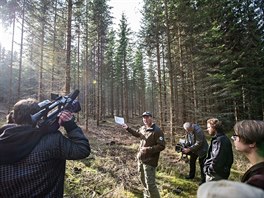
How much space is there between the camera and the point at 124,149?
1175 cm

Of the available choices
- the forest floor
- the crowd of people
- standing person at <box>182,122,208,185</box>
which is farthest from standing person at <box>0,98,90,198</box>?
standing person at <box>182,122,208,185</box>

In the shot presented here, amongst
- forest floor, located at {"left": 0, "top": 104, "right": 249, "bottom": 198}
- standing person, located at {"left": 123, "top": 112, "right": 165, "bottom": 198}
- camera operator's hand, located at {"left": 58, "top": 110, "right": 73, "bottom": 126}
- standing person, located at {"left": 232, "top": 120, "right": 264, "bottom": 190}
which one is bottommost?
forest floor, located at {"left": 0, "top": 104, "right": 249, "bottom": 198}

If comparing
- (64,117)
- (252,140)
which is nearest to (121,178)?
(64,117)

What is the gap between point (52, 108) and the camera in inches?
96.3

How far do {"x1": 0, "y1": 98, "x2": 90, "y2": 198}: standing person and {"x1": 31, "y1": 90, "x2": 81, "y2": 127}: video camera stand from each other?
0.06 m

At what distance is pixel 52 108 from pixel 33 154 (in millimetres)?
522

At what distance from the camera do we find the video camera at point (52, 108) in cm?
232

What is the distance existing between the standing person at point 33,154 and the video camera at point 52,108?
57 mm

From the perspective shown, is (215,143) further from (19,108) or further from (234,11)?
(234,11)

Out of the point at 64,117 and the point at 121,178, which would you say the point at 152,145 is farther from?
the point at 64,117

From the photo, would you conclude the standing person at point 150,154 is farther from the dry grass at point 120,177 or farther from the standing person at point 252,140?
the standing person at point 252,140

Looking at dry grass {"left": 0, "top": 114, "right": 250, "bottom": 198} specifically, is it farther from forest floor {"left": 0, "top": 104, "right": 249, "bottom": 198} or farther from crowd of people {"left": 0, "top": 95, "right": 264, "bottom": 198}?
crowd of people {"left": 0, "top": 95, "right": 264, "bottom": 198}

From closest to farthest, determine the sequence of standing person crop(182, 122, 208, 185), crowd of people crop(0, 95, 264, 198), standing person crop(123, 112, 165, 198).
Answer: crowd of people crop(0, 95, 264, 198) → standing person crop(123, 112, 165, 198) → standing person crop(182, 122, 208, 185)

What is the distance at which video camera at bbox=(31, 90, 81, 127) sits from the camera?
232 cm
